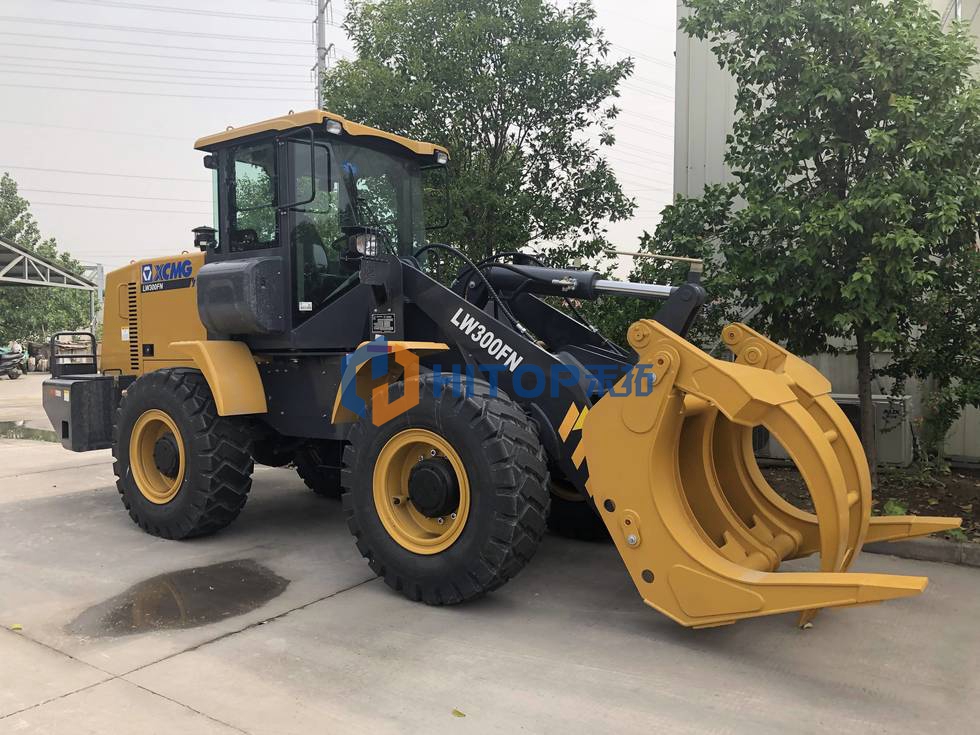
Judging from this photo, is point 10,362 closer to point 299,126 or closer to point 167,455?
point 167,455

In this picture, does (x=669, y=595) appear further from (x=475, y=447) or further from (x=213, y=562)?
(x=213, y=562)

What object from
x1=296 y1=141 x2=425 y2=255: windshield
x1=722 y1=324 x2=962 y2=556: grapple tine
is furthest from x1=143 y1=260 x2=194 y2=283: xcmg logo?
x1=722 y1=324 x2=962 y2=556: grapple tine

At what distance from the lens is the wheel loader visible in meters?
3.46

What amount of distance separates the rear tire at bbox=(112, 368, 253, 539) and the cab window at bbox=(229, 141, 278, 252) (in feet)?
3.53

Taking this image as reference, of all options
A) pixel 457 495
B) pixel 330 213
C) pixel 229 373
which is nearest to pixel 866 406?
pixel 457 495

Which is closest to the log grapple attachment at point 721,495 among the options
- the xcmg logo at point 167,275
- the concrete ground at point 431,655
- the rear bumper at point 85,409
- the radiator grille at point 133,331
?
the concrete ground at point 431,655

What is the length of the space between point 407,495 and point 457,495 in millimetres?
431

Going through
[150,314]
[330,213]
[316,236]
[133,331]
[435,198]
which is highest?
[435,198]

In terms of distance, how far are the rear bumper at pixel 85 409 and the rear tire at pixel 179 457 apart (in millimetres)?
794

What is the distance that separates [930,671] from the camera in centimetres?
340

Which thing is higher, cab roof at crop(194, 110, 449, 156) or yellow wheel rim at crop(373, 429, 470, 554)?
cab roof at crop(194, 110, 449, 156)

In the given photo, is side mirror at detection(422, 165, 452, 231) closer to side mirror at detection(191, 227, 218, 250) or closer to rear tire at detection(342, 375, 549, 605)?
side mirror at detection(191, 227, 218, 250)

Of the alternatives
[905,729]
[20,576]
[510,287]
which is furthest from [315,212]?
[905,729]

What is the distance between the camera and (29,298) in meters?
29.4
